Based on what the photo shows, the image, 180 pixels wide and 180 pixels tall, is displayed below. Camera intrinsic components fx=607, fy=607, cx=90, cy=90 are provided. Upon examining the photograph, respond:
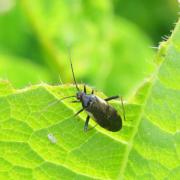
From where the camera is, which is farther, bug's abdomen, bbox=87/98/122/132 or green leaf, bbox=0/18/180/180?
bug's abdomen, bbox=87/98/122/132

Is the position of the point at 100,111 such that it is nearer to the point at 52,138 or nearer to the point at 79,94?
the point at 79,94

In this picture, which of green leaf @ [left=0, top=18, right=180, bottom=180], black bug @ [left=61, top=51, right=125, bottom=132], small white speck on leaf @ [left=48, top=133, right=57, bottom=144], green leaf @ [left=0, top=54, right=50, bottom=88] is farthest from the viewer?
green leaf @ [left=0, top=54, right=50, bottom=88]

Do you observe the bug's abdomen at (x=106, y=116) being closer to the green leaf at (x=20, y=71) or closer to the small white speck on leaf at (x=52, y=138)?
the small white speck on leaf at (x=52, y=138)

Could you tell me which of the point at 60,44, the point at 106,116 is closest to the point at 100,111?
the point at 106,116

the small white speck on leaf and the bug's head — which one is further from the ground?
the bug's head

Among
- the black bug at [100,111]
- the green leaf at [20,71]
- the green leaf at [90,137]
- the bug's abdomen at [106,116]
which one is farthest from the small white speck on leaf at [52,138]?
the green leaf at [20,71]

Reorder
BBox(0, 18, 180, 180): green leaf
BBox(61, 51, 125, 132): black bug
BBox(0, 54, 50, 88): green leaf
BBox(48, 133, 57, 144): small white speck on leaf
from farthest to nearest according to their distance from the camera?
BBox(0, 54, 50, 88): green leaf → BBox(61, 51, 125, 132): black bug → BBox(48, 133, 57, 144): small white speck on leaf → BBox(0, 18, 180, 180): green leaf

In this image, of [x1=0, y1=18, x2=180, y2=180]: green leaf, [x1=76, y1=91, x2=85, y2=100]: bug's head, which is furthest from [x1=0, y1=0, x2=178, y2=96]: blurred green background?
[x1=0, y1=18, x2=180, y2=180]: green leaf

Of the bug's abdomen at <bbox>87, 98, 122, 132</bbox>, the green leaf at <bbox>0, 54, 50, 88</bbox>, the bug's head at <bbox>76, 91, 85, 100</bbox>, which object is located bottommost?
the green leaf at <bbox>0, 54, 50, 88</bbox>

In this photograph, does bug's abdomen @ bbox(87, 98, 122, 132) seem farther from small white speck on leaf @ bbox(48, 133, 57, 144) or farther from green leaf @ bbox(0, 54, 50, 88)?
green leaf @ bbox(0, 54, 50, 88)
